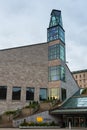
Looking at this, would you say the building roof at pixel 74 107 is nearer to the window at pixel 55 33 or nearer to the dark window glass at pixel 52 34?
the window at pixel 55 33

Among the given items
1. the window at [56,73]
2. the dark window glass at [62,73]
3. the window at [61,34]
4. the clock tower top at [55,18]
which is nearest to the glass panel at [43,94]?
the window at [56,73]

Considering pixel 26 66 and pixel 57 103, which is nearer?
pixel 57 103

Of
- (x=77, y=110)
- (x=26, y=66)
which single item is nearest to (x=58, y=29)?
(x=26, y=66)

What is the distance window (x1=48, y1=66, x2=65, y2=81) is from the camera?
178 ft

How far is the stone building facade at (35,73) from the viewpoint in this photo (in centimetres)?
5184

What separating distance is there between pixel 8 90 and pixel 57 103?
11.5 meters

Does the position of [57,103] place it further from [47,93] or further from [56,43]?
[56,43]

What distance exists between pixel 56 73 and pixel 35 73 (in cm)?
509

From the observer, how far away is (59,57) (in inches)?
2180

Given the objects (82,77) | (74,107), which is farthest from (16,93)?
(82,77)

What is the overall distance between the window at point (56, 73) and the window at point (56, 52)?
2645mm

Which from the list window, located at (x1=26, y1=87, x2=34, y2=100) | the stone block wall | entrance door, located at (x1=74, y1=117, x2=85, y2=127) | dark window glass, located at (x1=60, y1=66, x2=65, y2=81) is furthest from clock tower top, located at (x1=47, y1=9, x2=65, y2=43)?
entrance door, located at (x1=74, y1=117, x2=85, y2=127)

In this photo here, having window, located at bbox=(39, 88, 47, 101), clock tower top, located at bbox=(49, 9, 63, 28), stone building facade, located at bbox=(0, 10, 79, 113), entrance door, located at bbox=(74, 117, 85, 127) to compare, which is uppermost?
clock tower top, located at bbox=(49, 9, 63, 28)

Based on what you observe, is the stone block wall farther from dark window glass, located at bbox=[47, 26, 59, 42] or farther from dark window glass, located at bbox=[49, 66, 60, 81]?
dark window glass, located at bbox=[47, 26, 59, 42]
